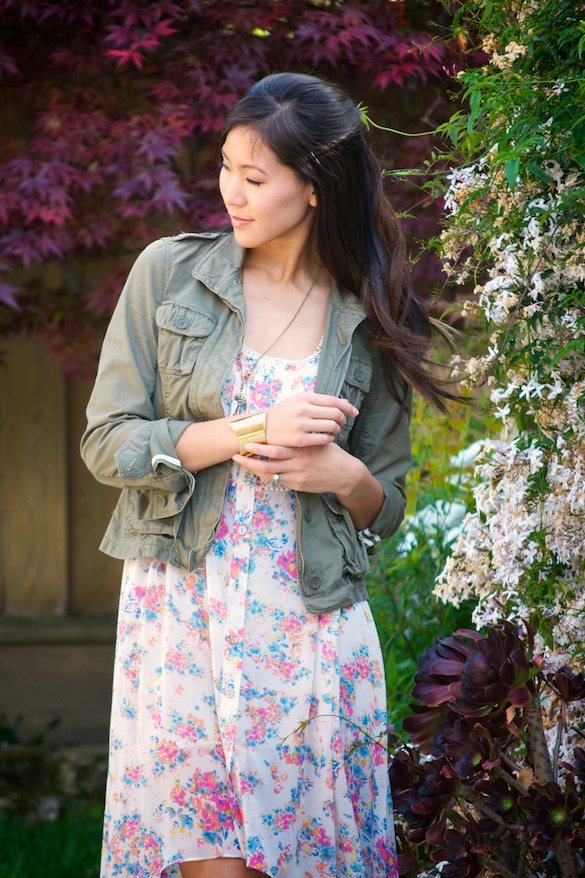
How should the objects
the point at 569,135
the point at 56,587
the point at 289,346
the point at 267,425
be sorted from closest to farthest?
the point at 569,135 < the point at 267,425 < the point at 289,346 < the point at 56,587

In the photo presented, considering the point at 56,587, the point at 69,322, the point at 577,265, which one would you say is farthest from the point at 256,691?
the point at 56,587

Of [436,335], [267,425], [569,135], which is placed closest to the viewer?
[569,135]

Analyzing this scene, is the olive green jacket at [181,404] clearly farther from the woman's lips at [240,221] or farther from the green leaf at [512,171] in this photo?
the green leaf at [512,171]

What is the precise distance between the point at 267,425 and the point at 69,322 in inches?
71.2

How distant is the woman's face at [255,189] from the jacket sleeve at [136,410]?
180mm

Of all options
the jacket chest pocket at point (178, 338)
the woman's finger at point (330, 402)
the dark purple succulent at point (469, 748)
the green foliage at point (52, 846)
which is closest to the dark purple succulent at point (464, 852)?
the dark purple succulent at point (469, 748)

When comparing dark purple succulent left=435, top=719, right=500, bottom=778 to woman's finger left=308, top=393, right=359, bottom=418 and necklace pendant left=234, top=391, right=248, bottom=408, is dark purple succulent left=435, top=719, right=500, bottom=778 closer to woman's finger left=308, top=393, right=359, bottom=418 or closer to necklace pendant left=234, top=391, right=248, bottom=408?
woman's finger left=308, top=393, right=359, bottom=418

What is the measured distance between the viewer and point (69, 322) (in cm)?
354

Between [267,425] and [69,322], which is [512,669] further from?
[69,322]

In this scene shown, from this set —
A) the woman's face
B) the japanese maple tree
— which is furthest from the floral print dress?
the japanese maple tree

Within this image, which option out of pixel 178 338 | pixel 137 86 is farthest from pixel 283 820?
pixel 137 86

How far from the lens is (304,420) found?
1.88 m

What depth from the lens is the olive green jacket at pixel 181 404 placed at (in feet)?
6.52

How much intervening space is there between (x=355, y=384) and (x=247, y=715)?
2.20 feet
